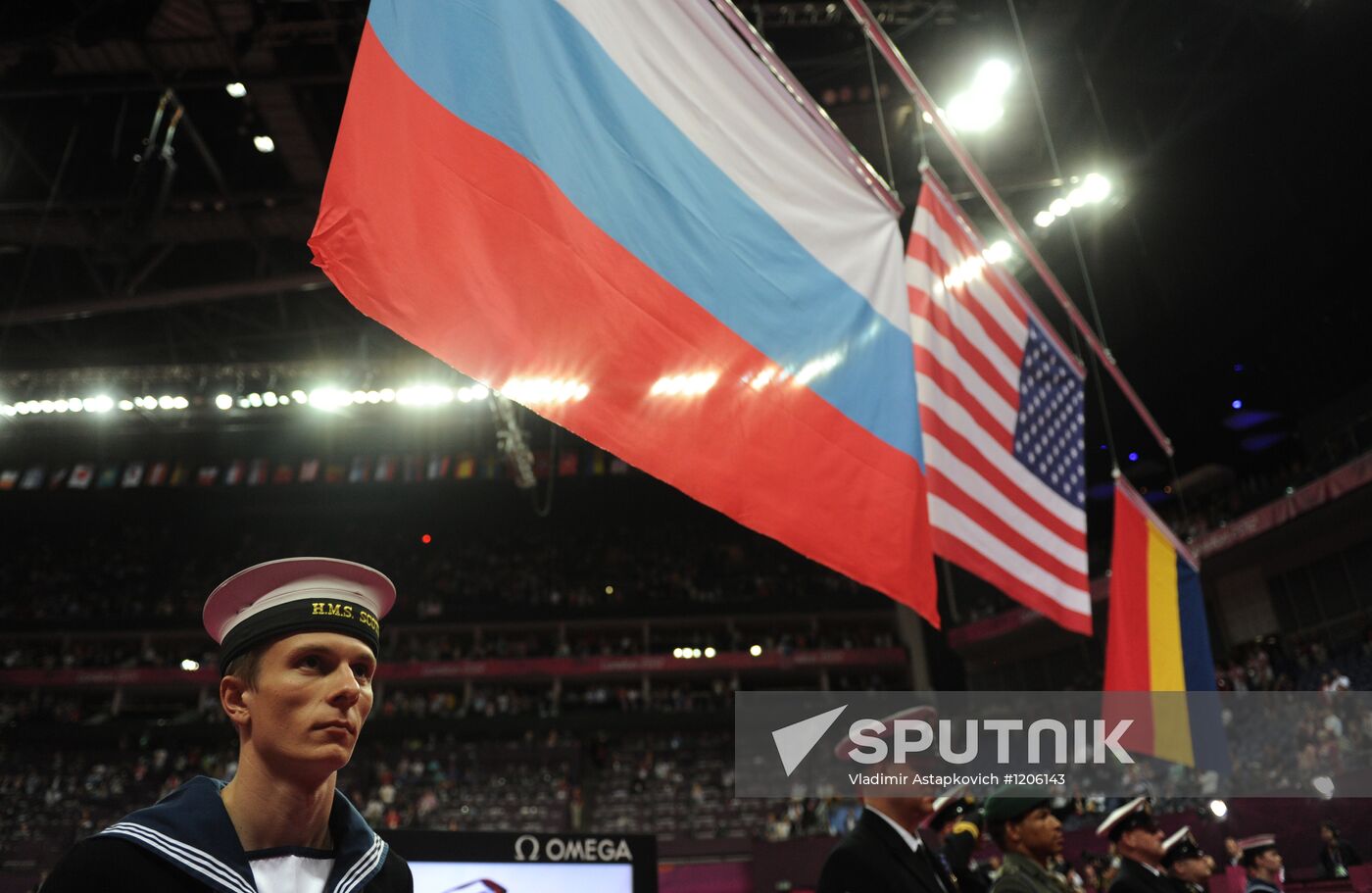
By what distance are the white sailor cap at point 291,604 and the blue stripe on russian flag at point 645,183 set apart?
0.90 metres

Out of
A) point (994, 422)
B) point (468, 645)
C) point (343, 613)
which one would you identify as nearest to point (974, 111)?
point (994, 422)

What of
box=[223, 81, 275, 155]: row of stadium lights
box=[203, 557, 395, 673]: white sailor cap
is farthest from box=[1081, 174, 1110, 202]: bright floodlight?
box=[203, 557, 395, 673]: white sailor cap

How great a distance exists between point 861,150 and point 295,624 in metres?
11.4

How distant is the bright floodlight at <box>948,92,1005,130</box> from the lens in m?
10.4

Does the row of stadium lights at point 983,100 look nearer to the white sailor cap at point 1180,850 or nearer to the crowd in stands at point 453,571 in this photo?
the white sailor cap at point 1180,850

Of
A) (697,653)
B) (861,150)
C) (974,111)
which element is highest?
(861,150)

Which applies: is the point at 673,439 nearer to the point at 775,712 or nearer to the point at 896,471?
the point at 896,471

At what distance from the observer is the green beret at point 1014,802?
4.14 metres

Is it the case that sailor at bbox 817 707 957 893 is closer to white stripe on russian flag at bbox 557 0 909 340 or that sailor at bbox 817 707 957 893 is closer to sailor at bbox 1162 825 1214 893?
white stripe on russian flag at bbox 557 0 909 340

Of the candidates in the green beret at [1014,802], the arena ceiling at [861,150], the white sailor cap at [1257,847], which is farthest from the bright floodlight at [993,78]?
the green beret at [1014,802]

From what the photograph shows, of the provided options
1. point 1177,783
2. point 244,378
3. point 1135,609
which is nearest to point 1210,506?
point 1177,783

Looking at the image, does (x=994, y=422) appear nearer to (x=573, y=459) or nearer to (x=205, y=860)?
(x=205, y=860)

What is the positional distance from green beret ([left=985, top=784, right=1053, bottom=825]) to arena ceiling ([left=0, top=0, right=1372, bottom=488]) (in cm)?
482

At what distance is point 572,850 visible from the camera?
351cm
